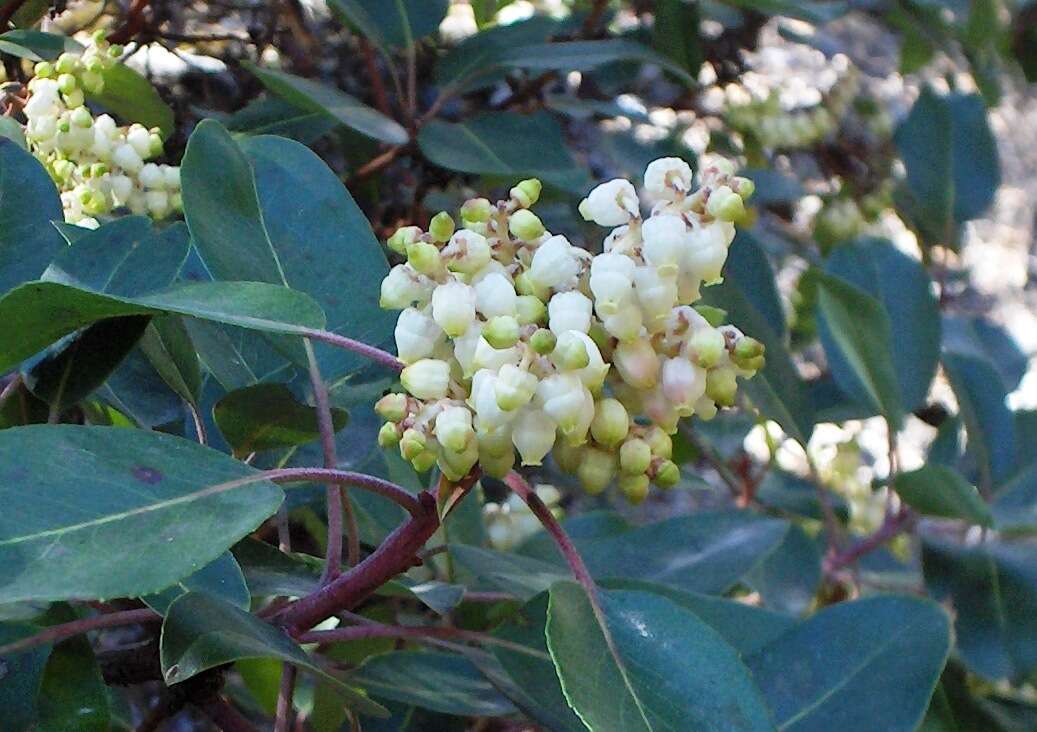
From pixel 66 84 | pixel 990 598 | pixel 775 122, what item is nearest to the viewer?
pixel 66 84

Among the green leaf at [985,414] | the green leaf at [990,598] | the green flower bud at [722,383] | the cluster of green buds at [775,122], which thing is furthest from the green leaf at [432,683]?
the cluster of green buds at [775,122]

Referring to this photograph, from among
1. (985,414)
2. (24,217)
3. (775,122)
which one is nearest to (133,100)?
(24,217)

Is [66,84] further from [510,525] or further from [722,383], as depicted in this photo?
[510,525]

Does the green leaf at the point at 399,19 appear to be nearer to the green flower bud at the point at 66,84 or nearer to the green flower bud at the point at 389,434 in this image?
the green flower bud at the point at 66,84

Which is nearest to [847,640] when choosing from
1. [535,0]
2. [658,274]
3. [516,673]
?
[516,673]

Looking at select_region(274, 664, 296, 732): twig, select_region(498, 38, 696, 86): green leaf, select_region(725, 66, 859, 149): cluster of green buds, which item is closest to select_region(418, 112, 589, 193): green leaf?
select_region(498, 38, 696, 86): green leaf

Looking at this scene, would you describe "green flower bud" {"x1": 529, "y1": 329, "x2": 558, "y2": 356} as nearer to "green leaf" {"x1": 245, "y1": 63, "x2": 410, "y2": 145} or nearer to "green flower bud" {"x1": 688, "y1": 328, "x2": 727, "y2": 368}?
"green flower bud" {"x1": 688, "y1": 328, "x2": 727, "y2": 368}

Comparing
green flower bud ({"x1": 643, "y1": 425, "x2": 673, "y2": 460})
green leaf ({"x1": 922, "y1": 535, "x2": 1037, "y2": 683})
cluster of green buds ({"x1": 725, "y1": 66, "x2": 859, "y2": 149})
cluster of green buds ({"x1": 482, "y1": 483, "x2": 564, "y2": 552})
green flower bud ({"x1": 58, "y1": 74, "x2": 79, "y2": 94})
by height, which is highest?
green flower bud ({"x1": 58, "y1": 74, "x2": 79, "y2": 94})
